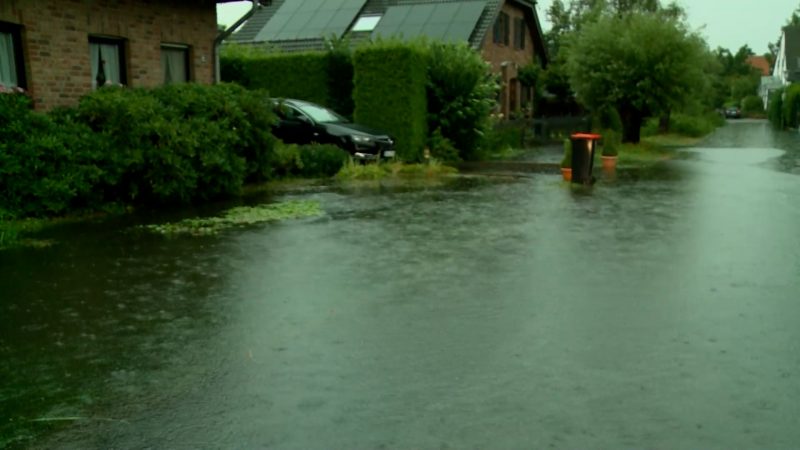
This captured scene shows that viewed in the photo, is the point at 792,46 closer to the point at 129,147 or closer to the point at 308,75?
the point at 308,75

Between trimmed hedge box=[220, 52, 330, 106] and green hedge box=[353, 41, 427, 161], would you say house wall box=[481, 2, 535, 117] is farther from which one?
green hedge box=[353, 41, 427, 161]

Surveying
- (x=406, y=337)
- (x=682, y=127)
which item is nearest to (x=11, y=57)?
(x=406, y=337)

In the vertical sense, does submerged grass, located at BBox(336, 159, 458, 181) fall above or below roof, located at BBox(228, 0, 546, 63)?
below

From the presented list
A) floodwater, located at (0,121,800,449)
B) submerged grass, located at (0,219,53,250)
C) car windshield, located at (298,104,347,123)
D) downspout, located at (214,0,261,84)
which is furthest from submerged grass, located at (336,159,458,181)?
submerged grass, located at (0,219,53,250)

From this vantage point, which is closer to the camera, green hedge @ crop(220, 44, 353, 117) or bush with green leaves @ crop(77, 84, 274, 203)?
bush with green leaves @ crop(77, 84, 274, 203)

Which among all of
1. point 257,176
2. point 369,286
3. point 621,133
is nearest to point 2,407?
point 369,286

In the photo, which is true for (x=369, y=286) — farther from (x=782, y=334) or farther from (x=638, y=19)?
(x=638, y=19)

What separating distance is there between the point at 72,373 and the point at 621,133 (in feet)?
80.0

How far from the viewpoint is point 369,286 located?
6812mm

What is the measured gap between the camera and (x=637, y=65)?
25.1 metres

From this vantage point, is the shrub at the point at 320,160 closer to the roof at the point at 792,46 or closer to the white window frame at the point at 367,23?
the white window frame at the point at 367,23

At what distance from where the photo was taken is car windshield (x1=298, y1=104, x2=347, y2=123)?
18.7 metres

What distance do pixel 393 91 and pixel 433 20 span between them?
11.8 metres

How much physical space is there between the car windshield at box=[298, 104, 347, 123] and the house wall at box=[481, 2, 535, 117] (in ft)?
40.6
